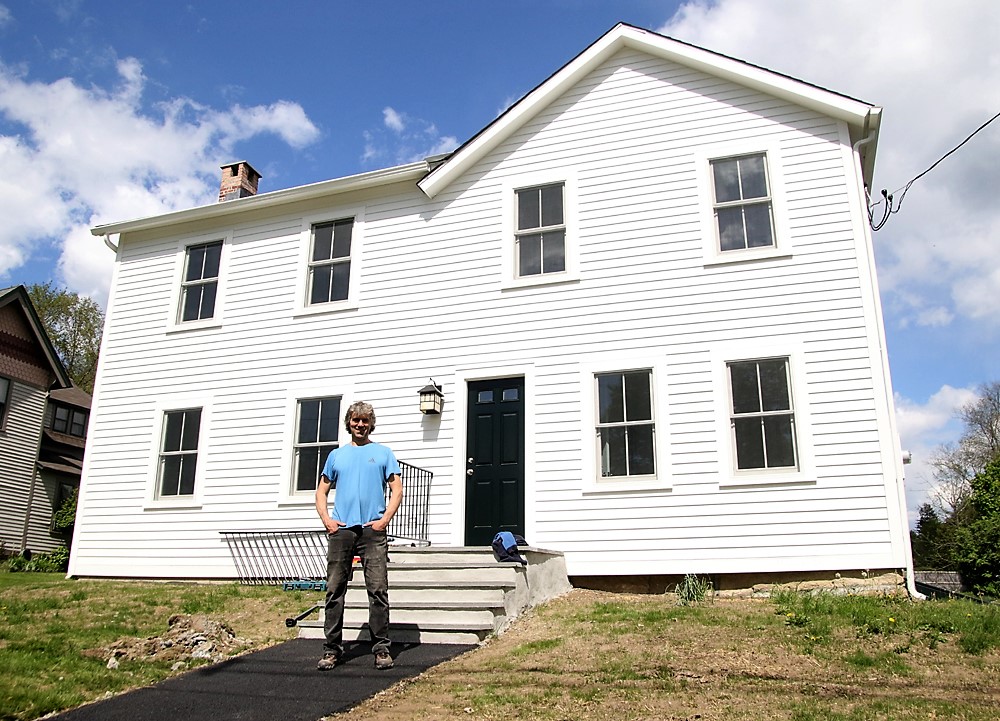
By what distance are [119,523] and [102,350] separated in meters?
3.15

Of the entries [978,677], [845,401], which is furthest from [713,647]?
[845,401]

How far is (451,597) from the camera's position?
7.45 meters

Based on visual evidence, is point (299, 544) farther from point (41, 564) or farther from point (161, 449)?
point (41, 564)

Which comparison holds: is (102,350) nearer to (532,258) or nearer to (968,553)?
(532,258)

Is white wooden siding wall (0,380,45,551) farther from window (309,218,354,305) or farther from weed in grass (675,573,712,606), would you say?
weed in grass (675,573,712,606)

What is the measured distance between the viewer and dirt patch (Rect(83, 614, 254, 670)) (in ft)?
20.9

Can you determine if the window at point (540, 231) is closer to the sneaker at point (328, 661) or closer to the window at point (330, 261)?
the window at point (330, 261)

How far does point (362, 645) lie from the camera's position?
689 cm

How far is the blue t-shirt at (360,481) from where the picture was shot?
20.5 ft

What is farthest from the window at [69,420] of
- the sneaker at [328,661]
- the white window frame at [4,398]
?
the sneaker at [328,661]

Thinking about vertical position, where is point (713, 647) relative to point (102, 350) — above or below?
below

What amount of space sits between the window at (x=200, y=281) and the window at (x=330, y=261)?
1906 millimetres

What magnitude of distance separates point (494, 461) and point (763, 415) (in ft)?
11.8

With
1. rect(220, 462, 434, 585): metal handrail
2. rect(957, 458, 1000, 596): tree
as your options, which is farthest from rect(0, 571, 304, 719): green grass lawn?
rect(957, 458, 1000, 596): tree
